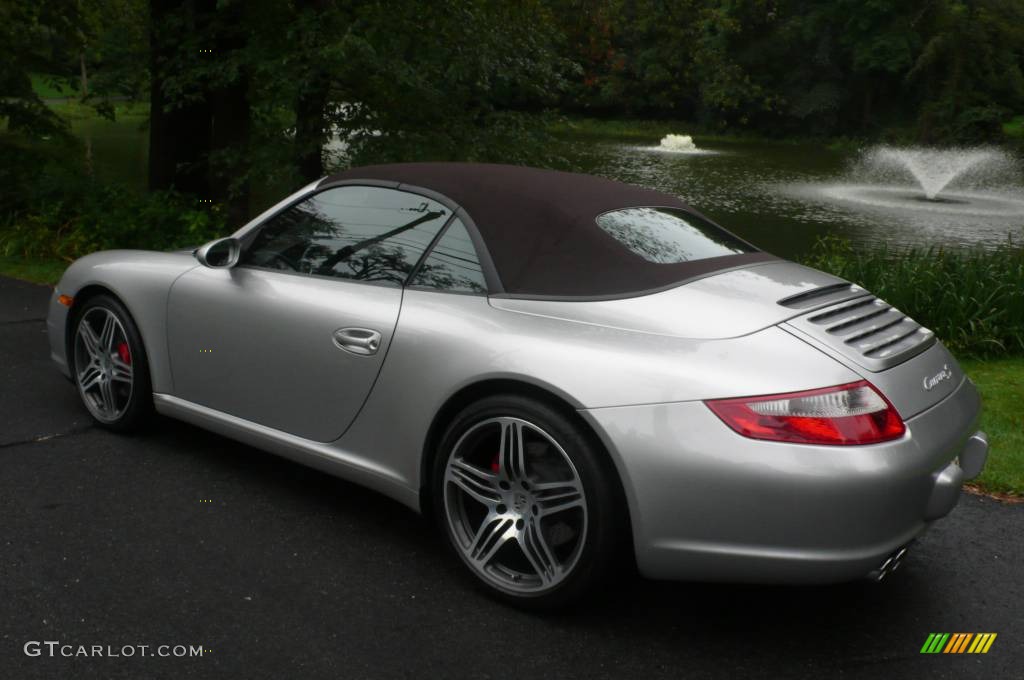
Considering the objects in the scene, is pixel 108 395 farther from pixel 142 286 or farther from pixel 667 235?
pixel 667 235

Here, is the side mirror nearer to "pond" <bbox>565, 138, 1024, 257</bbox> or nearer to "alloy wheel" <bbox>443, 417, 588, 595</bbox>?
"alloy wheel" <bbox>443, 417, 588, 595</bbox>

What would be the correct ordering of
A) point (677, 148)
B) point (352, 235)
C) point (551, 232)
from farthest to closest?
point (677, 148)
point (352, 235)
point (551, 232)

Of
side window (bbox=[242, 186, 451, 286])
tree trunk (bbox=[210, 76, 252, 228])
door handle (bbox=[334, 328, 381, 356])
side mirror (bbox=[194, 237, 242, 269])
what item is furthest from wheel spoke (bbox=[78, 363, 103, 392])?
tree trunk (bbox=[210, 76, 252, 228])

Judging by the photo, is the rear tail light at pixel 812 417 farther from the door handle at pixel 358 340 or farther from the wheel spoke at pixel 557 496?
the door handle at pixel 358 340

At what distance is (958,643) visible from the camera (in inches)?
129

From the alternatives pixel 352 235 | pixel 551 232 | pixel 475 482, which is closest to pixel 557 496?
pixel 475 482

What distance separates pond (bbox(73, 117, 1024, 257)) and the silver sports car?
694cm

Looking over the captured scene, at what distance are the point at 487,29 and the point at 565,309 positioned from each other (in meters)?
7.35

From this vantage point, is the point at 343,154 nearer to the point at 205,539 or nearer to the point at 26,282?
the point at 26,282

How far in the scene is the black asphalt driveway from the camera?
122 inches

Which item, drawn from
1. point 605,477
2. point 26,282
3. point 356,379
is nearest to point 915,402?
point 605,477

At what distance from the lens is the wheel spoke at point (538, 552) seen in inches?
130

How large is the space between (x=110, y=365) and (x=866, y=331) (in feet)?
11.2

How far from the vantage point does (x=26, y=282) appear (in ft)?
32.1
